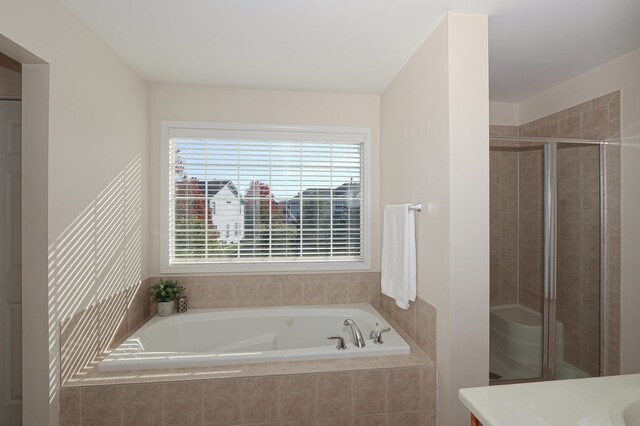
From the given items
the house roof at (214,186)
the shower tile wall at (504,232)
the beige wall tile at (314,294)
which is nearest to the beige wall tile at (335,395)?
the beige wall tile at (314,294)

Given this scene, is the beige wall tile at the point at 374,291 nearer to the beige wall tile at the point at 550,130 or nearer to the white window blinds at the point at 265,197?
the white window blinds at the point at 265,197

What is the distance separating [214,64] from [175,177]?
39.8 inches

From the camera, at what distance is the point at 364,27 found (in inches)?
74.6

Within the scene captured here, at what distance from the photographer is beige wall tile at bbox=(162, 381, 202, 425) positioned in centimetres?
173

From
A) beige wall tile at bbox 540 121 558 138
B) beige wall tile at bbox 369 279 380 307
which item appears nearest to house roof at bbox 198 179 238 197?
beige wall tile at bbox 369 279 380 307

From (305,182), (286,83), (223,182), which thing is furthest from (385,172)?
(223,182)

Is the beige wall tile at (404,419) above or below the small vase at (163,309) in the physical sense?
below

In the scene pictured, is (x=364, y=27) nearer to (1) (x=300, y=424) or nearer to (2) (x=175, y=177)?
(2) (x=175, y=177)

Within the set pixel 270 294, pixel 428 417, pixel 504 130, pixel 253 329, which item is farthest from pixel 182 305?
pixel 504 130

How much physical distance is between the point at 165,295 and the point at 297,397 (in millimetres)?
1447

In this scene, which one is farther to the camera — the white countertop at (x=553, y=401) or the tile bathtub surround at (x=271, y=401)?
the tile bathtub surround at (x=271, y=401)

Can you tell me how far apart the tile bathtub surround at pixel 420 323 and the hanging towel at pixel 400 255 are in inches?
3.1

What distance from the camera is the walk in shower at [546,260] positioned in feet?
7.48

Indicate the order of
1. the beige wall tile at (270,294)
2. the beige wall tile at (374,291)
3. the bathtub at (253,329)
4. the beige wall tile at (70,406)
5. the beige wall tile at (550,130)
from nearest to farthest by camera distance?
the beige wall tile at (70,406)
the bathtub at (253,329)
the beige wall tile at (550,130)
the beige wall tile at (270,294)
the beige wall tile at (374,291)
